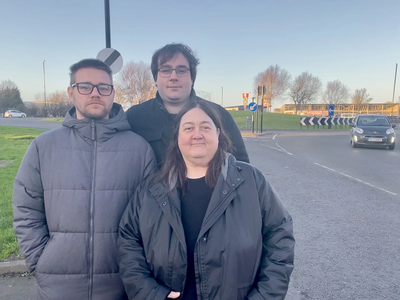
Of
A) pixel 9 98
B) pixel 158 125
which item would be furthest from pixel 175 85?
pixel 9 98

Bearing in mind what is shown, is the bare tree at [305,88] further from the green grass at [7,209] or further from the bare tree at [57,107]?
the green grass at [7,209]

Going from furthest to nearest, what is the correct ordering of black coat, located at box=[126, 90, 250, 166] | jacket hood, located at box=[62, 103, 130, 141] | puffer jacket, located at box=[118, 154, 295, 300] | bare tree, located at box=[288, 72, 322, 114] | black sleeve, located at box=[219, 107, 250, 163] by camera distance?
bare tree, located at box=[288, 72, 322, 114]
black sleeve, located at box=[219, 107, 250, 163]
black coat, located at box=[126, 90, 250, 166]
jacket hood, located at box=[62, 103, 130, 141]
puffer jacket, located at box=[118, 154, 295, 300]

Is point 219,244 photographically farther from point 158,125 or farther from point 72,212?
point 158,125

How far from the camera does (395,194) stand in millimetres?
6633

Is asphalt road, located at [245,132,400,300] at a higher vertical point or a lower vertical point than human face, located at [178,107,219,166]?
lower

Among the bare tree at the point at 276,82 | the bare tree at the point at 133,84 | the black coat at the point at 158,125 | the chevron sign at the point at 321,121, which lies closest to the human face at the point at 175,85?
the black coat at the point at 158,125

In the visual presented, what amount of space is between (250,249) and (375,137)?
1522cm

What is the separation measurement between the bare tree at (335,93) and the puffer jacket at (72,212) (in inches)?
2999

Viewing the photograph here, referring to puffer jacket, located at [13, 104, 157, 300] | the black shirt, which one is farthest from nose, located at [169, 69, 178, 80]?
the black shirt

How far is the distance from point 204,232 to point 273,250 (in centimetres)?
42

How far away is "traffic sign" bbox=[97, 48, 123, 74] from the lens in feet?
21.6

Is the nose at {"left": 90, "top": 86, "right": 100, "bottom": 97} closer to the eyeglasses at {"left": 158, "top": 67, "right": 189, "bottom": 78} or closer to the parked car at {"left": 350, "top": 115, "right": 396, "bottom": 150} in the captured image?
the eyeglasses at {"left": 158, "top": 67, "right": 189, "bottom": 78}

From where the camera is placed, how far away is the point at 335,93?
235ft

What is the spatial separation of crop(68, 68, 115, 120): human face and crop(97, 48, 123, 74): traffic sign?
4.79m
